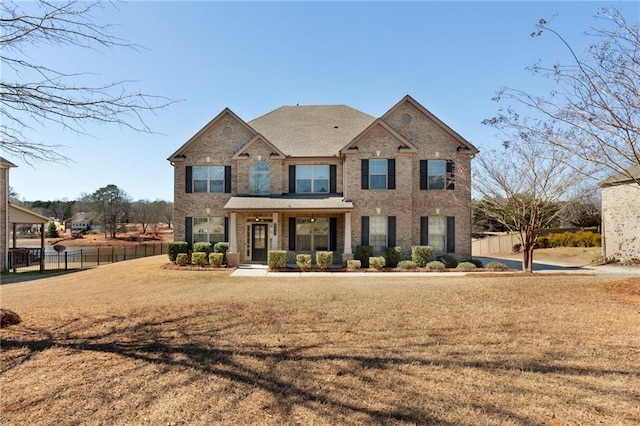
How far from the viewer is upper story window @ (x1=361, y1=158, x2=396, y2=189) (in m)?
18.6

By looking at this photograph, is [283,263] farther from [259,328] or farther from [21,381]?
[21,381]

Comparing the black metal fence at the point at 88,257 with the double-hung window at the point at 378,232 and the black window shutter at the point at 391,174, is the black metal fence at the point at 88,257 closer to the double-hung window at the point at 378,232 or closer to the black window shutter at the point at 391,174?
the double-hung window at the point at 378,232

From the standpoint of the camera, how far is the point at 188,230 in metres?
19.2

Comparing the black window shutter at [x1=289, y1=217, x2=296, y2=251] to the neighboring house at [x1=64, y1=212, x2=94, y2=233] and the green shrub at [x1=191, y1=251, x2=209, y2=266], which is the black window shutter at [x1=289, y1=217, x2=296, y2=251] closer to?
the green shrub at [x1=191, y1=251, x2=209, y2=266]

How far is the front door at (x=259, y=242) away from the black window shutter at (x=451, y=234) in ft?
33.1

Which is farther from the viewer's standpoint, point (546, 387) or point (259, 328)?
point (259, 328)

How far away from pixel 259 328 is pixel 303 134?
54.7 feet

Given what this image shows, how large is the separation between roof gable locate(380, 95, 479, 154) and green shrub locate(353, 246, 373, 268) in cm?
746

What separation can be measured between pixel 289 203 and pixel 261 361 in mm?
13491

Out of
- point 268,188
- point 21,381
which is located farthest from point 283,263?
point 21,381

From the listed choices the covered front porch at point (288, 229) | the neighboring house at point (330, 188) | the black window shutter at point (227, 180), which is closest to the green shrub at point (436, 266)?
the neighboring house at point (330, 188)

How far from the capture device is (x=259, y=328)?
20.8 feet

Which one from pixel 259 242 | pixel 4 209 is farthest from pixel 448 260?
pixel 4 209

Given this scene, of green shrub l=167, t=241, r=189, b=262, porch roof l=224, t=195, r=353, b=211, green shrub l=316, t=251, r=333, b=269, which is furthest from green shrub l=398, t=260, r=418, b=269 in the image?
green shrub l=167, t=241, r=189, b=262
